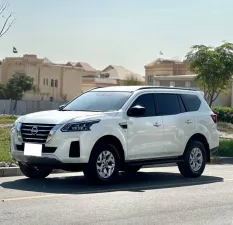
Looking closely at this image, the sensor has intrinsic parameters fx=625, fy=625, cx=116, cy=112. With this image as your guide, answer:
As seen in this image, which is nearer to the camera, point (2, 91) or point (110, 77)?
point (2, 91)

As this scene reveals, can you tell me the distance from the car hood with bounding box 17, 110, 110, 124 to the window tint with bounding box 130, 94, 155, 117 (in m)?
1.16

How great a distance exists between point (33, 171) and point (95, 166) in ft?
5.33

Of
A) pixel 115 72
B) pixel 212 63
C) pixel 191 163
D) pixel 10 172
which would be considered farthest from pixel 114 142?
pixel 115 72

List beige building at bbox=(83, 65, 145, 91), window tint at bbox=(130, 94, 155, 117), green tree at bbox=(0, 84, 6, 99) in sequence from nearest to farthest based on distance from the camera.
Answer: window tint at bbox=(130, 94, 155, 117) < green tree at bbox=(0, 84, 6, 99) < beige building at bbox=(83, 65, 145, 91)

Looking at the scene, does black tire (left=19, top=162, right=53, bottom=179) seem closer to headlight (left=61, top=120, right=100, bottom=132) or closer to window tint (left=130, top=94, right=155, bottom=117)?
headlight (left=61, top=120, right=100, bottom=132)

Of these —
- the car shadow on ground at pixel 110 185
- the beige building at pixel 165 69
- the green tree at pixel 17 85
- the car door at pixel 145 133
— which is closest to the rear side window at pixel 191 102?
the car door at pixel 145 133

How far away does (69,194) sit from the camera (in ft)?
34.6

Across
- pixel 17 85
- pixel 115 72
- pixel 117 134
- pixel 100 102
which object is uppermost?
pixel 115 72

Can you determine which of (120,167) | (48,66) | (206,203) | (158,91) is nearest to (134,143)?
(120,167)

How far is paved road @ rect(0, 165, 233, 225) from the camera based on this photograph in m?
8.51

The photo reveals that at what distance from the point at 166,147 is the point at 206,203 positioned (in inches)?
123

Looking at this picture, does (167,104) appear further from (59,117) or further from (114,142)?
(59,117)

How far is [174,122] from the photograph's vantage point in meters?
13.3

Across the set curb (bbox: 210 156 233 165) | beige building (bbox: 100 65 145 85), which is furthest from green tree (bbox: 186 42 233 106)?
beige building (bbox: 100 65 145 85)
